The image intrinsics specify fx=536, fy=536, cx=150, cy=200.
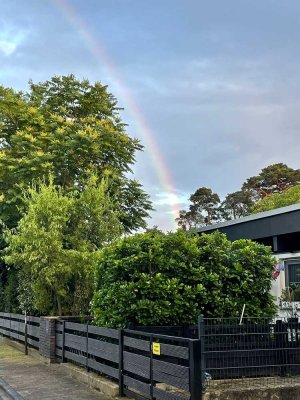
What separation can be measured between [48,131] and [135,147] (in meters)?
4.11

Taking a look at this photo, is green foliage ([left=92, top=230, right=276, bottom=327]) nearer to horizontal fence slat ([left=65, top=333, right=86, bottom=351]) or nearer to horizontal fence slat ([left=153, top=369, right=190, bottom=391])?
horizontal fence slat ([left=65, top=333, right=86, bottom=351])

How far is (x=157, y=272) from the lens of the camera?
10.1 meters

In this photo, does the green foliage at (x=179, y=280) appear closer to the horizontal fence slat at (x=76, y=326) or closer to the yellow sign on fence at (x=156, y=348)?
the horizontal fence slat at (x=76, y=326)

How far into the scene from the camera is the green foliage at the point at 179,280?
9.78 metres

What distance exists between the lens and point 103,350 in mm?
10375

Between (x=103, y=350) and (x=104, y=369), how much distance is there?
0.35 metres

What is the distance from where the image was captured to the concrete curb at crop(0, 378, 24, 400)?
948 cm

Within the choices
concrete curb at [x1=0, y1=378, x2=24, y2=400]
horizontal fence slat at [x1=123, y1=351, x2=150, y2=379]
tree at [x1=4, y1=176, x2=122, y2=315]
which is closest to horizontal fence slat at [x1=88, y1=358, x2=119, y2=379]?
horizontal fence slat at [x1=123, y1=351, x2=150, y2=379]

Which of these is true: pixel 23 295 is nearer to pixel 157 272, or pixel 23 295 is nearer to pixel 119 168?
pixel 119 168

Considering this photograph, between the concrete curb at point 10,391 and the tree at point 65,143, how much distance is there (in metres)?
10.5

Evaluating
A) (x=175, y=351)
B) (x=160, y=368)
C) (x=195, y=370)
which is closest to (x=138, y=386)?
(x=160, y=368)

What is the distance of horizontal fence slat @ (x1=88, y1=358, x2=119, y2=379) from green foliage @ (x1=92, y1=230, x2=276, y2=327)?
79 centimetres

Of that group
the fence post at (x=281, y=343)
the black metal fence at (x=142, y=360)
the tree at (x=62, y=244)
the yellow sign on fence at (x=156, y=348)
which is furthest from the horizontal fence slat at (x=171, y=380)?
the tree at (x=62, y=244)

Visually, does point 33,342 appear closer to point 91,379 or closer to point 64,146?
point 91,379
